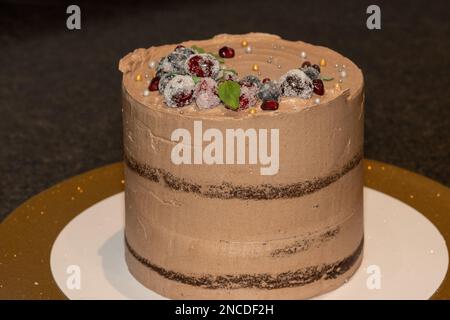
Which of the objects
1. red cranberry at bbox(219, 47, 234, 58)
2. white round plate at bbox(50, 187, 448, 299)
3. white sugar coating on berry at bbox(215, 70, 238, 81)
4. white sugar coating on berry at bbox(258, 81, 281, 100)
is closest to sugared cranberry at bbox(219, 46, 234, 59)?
red cranberry at bbox(219, 47, 234, 58)

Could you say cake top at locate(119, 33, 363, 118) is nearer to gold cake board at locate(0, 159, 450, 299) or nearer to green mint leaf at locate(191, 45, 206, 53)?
green mint leaf at locate(191, 45, 206, 53)

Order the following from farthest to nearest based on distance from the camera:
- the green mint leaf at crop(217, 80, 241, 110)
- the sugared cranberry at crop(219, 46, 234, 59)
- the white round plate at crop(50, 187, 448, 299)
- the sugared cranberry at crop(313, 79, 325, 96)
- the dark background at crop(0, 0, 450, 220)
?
the dark background at crop(0, 0, 450, 220) → the sugared cranberry at crop(219, 46, 234, 59) → the white round plate at crop(50, 187, 448, 299) → the sugared cranberry at crop(313, 79, 325, 96) → the green mint leaf at crop(217, 80, 241, 110)

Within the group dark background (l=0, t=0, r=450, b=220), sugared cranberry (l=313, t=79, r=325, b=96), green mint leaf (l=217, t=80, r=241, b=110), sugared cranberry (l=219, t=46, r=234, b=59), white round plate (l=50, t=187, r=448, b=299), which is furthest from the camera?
dark background (l=0, t=0, r=450, b=220)

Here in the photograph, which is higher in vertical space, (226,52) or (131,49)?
(226,52)

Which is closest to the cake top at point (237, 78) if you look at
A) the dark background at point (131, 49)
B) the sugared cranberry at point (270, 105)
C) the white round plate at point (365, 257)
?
the sugared cranberry at point (270, 105)

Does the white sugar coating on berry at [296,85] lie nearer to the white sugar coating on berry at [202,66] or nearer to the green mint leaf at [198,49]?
the white sugar coating on berry at [202,66]

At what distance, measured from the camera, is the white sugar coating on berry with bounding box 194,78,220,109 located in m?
2.69

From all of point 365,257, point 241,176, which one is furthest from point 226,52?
point 365,257

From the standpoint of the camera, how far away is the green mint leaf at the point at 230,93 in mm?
2652

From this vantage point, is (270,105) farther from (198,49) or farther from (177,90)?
(198,49)

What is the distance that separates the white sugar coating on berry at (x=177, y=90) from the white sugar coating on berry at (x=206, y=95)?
2 centimetres

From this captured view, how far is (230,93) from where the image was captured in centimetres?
266

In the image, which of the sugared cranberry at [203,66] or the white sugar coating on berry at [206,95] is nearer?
the white sugar coating on berry at [206,95]

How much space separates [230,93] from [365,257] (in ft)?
2.38
